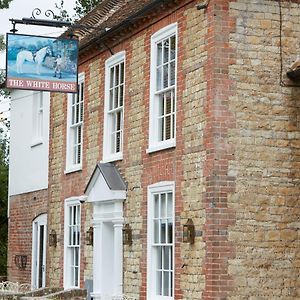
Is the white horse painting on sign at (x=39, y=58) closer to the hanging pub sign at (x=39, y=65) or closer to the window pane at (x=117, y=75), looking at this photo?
the hanging pub sign at (x=39, y=65)

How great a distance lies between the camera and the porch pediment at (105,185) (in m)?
19.4

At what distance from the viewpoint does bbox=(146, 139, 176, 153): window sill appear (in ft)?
57.1

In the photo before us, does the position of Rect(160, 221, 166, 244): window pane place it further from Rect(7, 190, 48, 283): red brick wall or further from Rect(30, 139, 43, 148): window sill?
Rect(30, 139, 43, 148): window sill

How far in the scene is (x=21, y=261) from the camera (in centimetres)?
2680

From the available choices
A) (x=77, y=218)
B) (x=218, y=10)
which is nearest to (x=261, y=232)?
(x=218, y=10)

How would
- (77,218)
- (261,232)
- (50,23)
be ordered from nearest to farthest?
(261,232) → (50,23) → (77,218)

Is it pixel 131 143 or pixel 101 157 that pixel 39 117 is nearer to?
pixel 101 157

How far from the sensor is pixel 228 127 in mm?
16016

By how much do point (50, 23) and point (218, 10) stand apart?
16.2ft

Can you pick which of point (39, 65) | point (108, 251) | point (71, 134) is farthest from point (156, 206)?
point (71, 134)

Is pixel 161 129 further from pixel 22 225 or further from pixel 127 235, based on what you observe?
pixel 22 225

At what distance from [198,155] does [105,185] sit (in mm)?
3924

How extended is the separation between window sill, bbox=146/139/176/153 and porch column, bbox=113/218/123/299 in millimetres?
1976

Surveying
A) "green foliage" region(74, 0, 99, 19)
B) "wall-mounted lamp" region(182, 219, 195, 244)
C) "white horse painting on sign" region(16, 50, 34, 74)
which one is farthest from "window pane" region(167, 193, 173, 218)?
"green foliage" region(74, 0, 99, 19)
